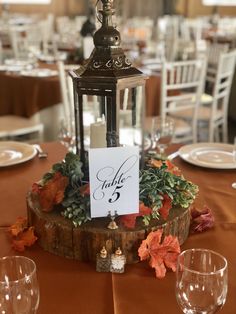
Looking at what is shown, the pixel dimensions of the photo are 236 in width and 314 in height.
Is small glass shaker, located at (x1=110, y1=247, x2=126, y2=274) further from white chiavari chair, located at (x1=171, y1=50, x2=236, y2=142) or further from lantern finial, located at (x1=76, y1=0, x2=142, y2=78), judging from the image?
white chiavari chair, located at (x1=171, y1=50, x2=236, y2=142)

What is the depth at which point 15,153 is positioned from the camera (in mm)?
1658

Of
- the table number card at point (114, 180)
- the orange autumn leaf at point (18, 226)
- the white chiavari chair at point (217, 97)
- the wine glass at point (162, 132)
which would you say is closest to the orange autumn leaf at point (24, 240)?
the orange autumn leaf at point (18, 226)

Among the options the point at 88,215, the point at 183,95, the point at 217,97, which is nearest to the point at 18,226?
the point at 88,215

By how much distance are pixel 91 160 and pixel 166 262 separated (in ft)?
0.88

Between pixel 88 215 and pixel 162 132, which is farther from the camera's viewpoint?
pixel 162 132

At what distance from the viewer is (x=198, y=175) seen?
150 cm

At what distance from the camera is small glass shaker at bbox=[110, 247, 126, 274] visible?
0.97 m

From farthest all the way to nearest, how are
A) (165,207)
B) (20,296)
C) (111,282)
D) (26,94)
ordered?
1. (26,94)
2. (165,207)
3. (111,282)
4. (20,296)

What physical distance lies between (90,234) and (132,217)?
0.33 feet

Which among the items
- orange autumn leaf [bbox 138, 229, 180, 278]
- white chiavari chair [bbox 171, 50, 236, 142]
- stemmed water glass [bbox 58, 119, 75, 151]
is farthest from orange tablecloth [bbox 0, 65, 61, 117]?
orange autumn leaf [bbox 138, 229, 180, 278]

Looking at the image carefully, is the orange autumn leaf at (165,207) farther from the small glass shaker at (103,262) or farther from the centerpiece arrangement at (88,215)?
the small glass shaker at (103,262)

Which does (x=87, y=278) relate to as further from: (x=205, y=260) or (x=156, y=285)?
(x=205, y=260)

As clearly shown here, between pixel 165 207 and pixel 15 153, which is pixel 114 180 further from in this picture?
pixel 15 153

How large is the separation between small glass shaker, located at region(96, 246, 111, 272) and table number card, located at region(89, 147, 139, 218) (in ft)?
0.28
